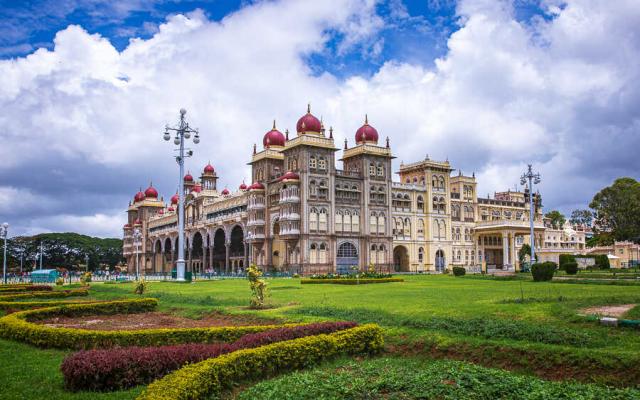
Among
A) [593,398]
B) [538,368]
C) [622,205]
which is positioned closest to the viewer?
[593,398]

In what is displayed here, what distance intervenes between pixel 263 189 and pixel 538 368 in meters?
60.3

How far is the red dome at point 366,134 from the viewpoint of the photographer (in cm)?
7323

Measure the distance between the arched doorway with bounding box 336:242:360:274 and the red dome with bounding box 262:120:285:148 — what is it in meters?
16.4

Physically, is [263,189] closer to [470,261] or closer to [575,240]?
[470,261]

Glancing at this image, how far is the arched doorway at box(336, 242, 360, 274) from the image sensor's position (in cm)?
6744

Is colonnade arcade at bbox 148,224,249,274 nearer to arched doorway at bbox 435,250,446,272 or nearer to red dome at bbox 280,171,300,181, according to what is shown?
red dome at bbox 280,171,300,181

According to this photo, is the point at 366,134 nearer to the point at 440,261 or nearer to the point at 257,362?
the point at 440,261

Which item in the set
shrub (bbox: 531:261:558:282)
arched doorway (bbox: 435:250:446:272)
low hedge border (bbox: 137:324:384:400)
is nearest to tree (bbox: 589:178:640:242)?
arched doorway (bbox: 435:250:446:272)

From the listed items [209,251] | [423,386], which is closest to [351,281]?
[423,386]

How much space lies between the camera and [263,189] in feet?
231

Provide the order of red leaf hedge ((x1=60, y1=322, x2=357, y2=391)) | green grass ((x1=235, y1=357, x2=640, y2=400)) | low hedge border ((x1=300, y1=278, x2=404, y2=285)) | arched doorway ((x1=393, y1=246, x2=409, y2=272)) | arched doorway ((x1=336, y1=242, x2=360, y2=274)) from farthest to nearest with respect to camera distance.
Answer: arched doorway ((x1=393, y1=246, x2=409, y2=272)), arched doorway ((x1=336, y1=242, x2=360, y2=274)), low hedge border ((x1=300, y1=278, x2=404, y2=285)), red leaf hedge ((x1=60, y1=322, x2=357, y2=391)), green grass ((x1=235, y1=357, x2=640, y2=400))

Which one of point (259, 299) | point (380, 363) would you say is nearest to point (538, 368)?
point (380, 363)

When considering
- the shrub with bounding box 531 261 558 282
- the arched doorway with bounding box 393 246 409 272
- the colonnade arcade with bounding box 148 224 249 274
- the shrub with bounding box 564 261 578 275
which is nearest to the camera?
the shrub with bounding box 531 261 558 282

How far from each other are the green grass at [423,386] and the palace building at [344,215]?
4858cm
